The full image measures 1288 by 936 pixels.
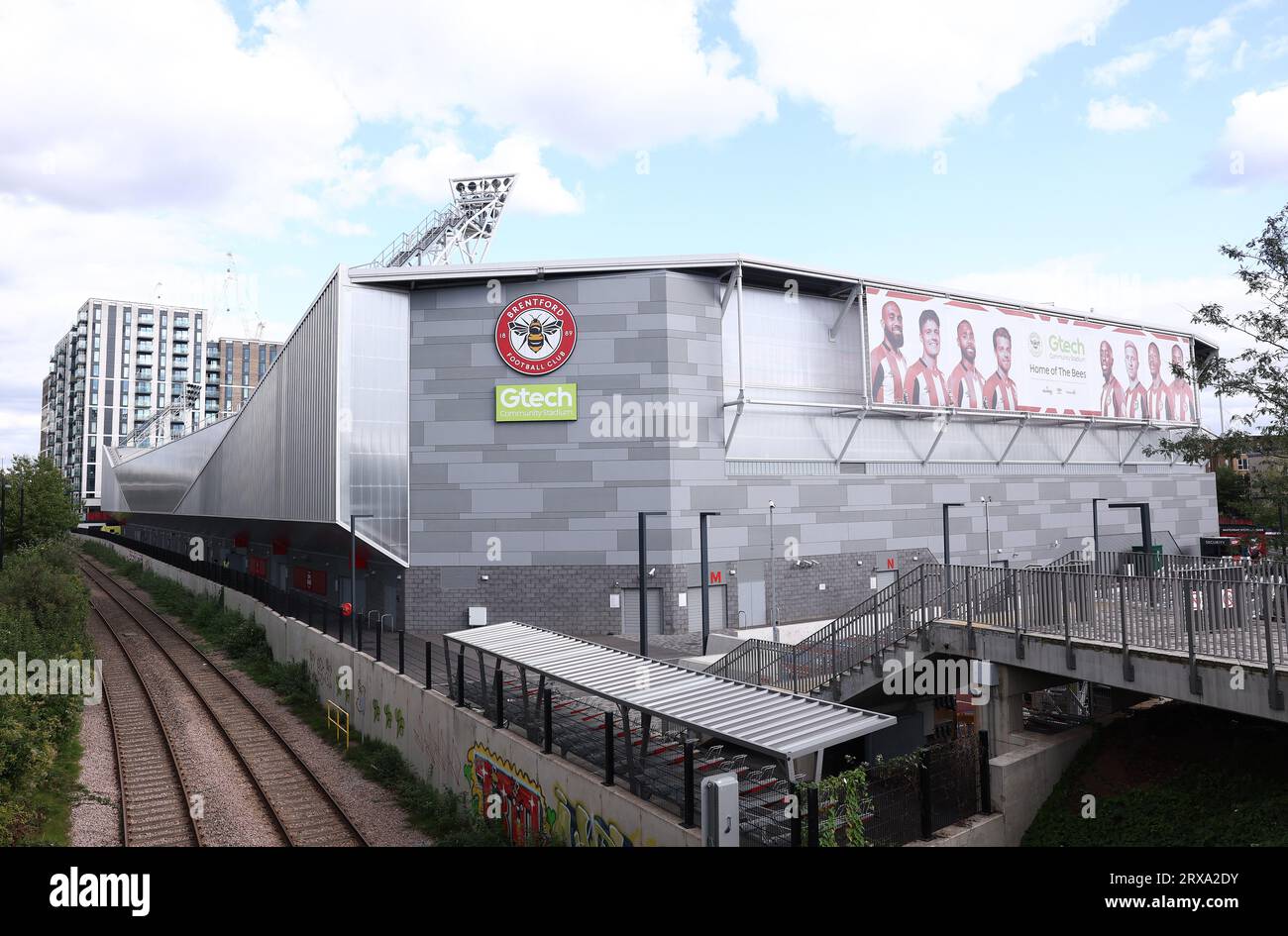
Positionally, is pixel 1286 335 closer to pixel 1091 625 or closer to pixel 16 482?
Answer: pixel 1091 625

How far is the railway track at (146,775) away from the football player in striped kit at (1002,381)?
1385 inches

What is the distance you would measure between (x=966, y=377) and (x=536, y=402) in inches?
810

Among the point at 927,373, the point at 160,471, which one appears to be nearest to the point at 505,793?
the point at 927,373

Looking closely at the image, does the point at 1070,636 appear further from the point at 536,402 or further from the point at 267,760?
the point at 536,402

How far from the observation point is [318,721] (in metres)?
23.2

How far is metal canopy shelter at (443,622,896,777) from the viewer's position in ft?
32.7

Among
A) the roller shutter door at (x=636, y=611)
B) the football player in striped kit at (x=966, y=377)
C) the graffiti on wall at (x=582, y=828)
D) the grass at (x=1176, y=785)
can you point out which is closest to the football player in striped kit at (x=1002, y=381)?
the football player in striped kit at (x=966, y=377)

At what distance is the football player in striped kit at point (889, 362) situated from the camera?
34625 mm

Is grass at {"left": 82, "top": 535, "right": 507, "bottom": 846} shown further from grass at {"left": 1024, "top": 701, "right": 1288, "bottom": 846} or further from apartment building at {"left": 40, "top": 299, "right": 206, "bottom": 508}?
apartment building at {"left": 40, "top": 299, "right": 206, "bottom": 508}

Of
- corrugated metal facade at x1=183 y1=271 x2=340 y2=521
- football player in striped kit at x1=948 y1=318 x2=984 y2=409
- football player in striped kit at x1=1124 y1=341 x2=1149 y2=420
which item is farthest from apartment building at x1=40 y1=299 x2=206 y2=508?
football player in striped kit at x1=1124 y1=341 x2=1149 y2=420

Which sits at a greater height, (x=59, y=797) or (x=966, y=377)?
(x=966, y=377)

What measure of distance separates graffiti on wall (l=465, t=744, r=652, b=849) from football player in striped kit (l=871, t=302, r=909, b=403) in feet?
80.1

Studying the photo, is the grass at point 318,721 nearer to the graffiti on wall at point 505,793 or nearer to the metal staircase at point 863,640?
the graffiti on wall at point 505,793

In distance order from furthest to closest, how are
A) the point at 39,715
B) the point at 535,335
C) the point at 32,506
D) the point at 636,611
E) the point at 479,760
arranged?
the point at 32,506 < the point at 535,335 < the point at 636,611 < the point at 39,715 < the point at 479,760
